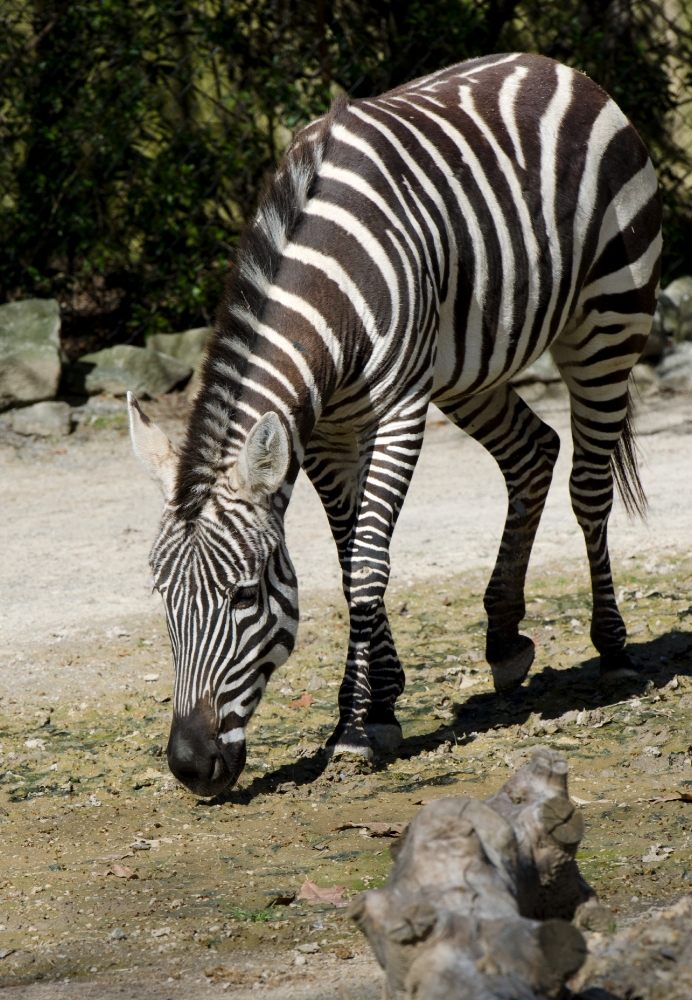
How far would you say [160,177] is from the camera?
11.0m

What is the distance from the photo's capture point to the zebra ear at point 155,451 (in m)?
3.89

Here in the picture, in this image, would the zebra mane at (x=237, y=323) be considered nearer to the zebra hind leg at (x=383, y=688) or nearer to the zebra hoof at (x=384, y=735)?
the zebra hind leg at (x=383, y=688)

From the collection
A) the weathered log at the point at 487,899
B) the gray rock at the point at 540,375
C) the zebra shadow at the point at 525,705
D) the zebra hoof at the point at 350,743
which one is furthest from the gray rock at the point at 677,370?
the weathered log at the point at 487,899

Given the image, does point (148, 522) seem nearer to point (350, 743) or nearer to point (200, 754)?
point (350, 743)

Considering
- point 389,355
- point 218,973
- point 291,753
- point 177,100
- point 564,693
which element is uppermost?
point 177,100

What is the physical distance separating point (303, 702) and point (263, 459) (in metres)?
1.70

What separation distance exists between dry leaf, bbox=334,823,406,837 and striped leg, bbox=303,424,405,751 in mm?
747

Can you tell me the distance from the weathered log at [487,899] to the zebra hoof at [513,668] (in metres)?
2.60

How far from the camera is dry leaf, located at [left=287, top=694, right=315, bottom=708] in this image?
5.03 meters

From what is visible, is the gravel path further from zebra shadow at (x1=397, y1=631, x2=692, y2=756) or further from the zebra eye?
the zebra eye

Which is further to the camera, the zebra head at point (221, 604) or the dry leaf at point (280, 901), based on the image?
the zebra head at point (221, 604)

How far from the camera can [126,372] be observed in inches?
418

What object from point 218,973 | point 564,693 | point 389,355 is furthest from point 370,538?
point 218,973

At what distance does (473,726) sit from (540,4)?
30.3 feet
